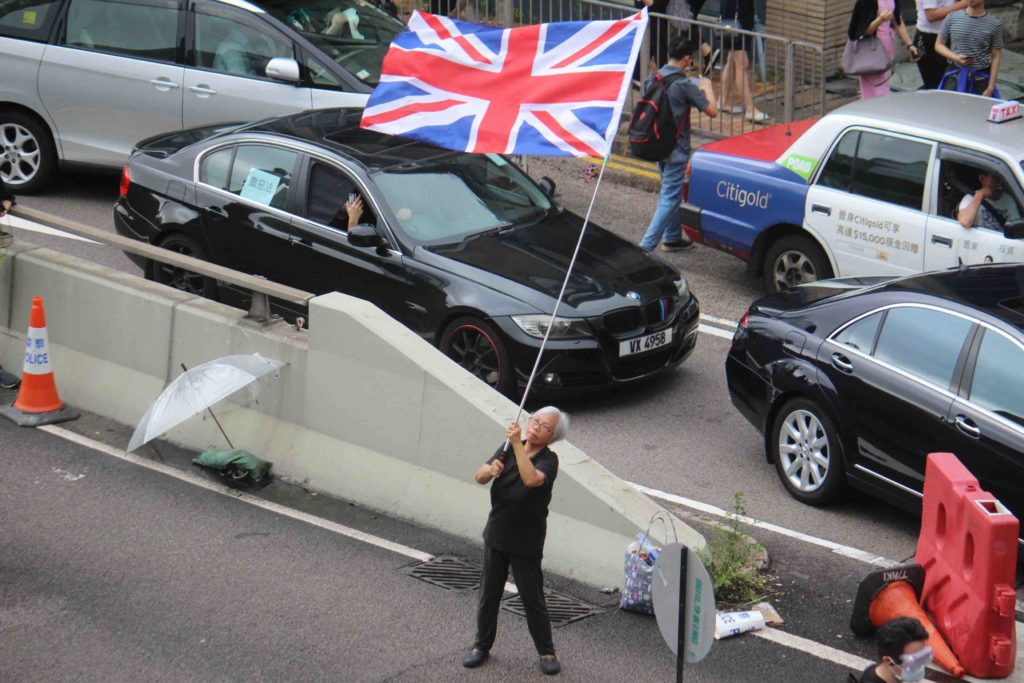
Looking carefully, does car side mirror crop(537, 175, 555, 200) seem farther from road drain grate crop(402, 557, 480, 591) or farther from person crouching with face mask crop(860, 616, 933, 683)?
person crouching with face mask crop(860, 616, 933, 683)

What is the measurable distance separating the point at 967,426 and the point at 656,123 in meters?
5.88

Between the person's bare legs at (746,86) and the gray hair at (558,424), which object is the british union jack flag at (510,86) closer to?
the gray hair at (558,424)

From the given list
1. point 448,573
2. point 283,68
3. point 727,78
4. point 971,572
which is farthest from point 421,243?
point 727,78

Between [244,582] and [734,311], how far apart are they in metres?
5.76

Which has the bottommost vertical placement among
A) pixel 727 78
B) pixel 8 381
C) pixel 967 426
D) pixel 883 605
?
pixel 883 605

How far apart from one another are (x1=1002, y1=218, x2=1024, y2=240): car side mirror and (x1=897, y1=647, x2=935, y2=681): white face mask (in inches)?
199

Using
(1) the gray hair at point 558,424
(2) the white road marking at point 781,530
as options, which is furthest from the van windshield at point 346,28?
(1) the gray hair at point 558,424

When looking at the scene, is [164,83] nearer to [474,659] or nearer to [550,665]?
[474,659]

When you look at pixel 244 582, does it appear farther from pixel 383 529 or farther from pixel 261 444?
pixel 261 444

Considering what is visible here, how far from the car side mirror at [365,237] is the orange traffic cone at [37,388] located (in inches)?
86.7

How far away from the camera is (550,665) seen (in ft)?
22.5

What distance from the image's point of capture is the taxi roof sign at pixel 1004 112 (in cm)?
1098

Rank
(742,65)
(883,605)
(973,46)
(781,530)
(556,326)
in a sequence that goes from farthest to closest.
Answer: (742,65), (973,46), (556,326), (781,530), (883,605)

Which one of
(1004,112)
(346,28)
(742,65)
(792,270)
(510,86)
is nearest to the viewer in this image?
(510,86)
